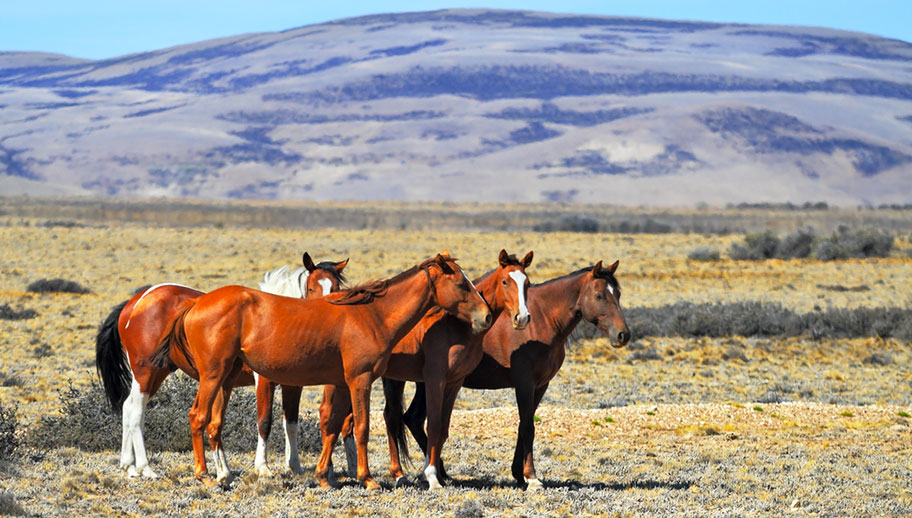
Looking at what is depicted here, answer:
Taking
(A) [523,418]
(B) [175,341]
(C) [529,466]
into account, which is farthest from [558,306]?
(B) [175,341]

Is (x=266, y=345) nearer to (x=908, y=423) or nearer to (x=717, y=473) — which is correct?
(x=717, y=473)

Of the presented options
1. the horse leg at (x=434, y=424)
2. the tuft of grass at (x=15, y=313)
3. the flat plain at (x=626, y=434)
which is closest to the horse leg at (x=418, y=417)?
the flat plain at (x=626, y=434)

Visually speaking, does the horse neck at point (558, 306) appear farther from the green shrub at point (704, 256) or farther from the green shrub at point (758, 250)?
the green shrub at point (758, 250)

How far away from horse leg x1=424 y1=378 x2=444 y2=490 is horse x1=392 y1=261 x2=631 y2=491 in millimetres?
358

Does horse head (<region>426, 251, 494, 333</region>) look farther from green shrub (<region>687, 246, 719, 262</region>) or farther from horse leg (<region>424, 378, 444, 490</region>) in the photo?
green shrub (<region>687, 246, 719, 262</region>)

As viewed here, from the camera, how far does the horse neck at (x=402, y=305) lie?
9.93 meters

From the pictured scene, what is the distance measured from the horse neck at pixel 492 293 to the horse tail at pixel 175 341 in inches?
101

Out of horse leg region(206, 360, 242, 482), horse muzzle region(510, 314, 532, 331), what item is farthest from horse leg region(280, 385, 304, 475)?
horse muzzle region(510, 314, 532, 331)

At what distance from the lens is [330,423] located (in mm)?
10414

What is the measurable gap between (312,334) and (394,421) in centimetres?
138

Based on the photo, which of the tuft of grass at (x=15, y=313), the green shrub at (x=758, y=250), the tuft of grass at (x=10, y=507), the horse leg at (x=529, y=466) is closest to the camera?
the tuft of grass at (x=10, y=507)

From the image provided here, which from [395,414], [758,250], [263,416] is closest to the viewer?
[263,416]

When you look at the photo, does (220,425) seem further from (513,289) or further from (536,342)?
(536,342)

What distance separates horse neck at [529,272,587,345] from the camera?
10664 mm
